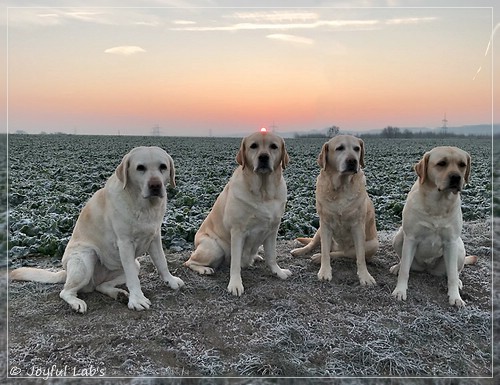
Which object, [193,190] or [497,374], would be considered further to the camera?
[193,190]

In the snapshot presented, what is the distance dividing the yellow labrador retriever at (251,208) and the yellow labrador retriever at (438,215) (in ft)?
3.99

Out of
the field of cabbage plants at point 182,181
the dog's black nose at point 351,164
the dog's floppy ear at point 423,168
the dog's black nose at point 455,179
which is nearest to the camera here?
the dog's black nose at point 455,179

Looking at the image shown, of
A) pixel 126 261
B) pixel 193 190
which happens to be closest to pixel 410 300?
pixel 126 261

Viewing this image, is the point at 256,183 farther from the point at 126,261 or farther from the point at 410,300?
the point at 410,300

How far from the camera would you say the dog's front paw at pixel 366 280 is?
4344 mm

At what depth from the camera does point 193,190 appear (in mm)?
8539

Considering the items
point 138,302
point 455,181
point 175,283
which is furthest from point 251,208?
point 455,181

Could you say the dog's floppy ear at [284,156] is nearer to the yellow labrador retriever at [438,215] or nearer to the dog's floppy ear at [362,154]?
the dog's floppy ear at [362,154]

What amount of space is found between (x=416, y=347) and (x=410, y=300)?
74cm

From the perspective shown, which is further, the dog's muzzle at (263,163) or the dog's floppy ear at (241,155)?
the dog's floppy ear at (241,155)

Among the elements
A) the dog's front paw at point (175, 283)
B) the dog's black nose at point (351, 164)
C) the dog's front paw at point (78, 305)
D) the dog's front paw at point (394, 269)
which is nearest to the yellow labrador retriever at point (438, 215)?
the dog's front paw at point (394, 269)

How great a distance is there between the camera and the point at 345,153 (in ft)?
13.8

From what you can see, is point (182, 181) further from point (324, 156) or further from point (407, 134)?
point (407, 134)

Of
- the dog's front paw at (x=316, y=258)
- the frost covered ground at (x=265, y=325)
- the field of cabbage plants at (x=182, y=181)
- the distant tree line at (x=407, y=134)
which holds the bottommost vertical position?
the frost covered ground at (x=265, y=325)
